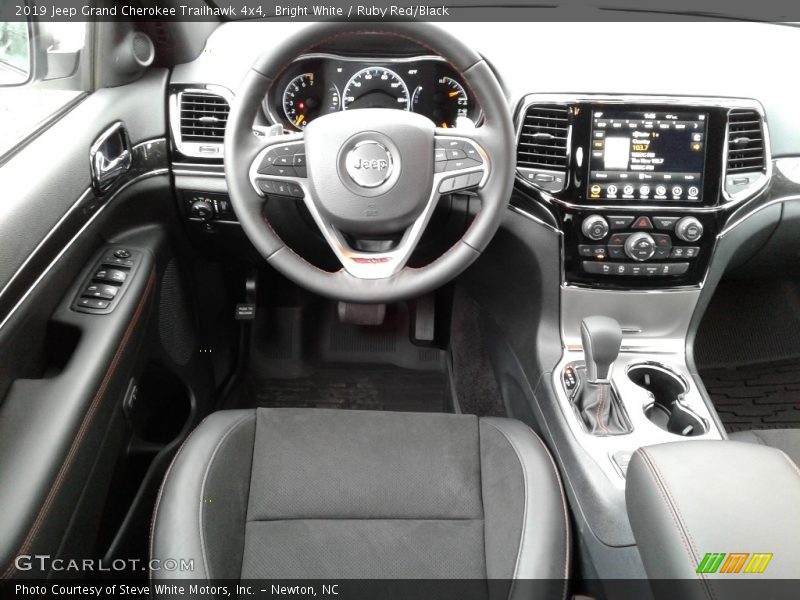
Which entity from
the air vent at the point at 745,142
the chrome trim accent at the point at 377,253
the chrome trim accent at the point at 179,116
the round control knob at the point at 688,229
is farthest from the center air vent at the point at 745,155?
the chrome trim accent at the point at 179,116

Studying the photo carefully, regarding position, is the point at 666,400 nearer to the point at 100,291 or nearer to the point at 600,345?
the point at 600,345

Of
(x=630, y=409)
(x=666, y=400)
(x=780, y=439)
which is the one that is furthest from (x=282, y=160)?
(x=780, y=439)

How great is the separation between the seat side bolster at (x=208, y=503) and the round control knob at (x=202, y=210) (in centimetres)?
60

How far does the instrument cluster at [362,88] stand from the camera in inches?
59.2

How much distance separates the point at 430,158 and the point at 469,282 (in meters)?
0.71

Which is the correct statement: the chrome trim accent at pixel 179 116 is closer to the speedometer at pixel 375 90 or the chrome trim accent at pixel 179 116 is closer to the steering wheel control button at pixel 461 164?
the speedometer at pixel 375 90

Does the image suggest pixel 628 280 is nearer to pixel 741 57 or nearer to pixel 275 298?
pixel 741 57

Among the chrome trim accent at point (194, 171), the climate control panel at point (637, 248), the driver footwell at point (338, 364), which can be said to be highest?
the chrome trim accent at point (194, 171)

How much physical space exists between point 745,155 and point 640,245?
0.32 meters

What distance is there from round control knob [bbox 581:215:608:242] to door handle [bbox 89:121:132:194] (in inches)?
40.3

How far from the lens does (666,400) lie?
60.9 inches

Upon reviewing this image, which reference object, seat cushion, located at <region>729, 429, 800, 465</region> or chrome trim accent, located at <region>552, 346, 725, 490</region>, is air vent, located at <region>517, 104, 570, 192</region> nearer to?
Answer: chrome trim accent, located at <region>552, 346, 725, 490</region>

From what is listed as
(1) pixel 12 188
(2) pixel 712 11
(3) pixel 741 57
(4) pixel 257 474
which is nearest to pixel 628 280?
(3) pixel 741 57

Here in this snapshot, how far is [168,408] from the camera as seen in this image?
1725 mm
